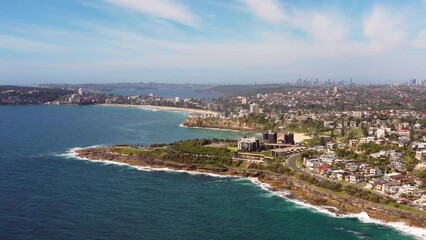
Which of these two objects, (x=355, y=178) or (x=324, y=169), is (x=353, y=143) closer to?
(x=324, y=169)

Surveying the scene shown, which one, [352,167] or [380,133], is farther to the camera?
[380,133]

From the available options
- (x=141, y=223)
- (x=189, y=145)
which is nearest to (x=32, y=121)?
(x=189, y=145)

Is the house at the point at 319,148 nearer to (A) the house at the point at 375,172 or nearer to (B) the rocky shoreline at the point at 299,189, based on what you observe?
(B) the rocky shoreline at the point at 299,189

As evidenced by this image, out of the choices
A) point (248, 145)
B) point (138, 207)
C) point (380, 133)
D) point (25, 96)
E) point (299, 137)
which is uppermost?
point (25, 96)

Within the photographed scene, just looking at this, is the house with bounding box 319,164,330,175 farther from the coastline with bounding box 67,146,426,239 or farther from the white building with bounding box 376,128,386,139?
the white building with bounding box 376,128,386,139

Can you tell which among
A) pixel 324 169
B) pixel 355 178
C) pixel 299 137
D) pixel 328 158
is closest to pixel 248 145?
pixel 328 158

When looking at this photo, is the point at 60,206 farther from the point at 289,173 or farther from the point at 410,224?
the point at 410,224

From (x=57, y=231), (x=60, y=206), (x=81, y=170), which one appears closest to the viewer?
(x=57, y=231)

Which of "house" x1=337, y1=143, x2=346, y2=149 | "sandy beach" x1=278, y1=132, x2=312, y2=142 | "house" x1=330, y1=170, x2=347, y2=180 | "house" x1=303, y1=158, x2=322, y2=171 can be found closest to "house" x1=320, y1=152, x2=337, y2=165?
"house" x1=303, y1=158, x2=322, y2=171
